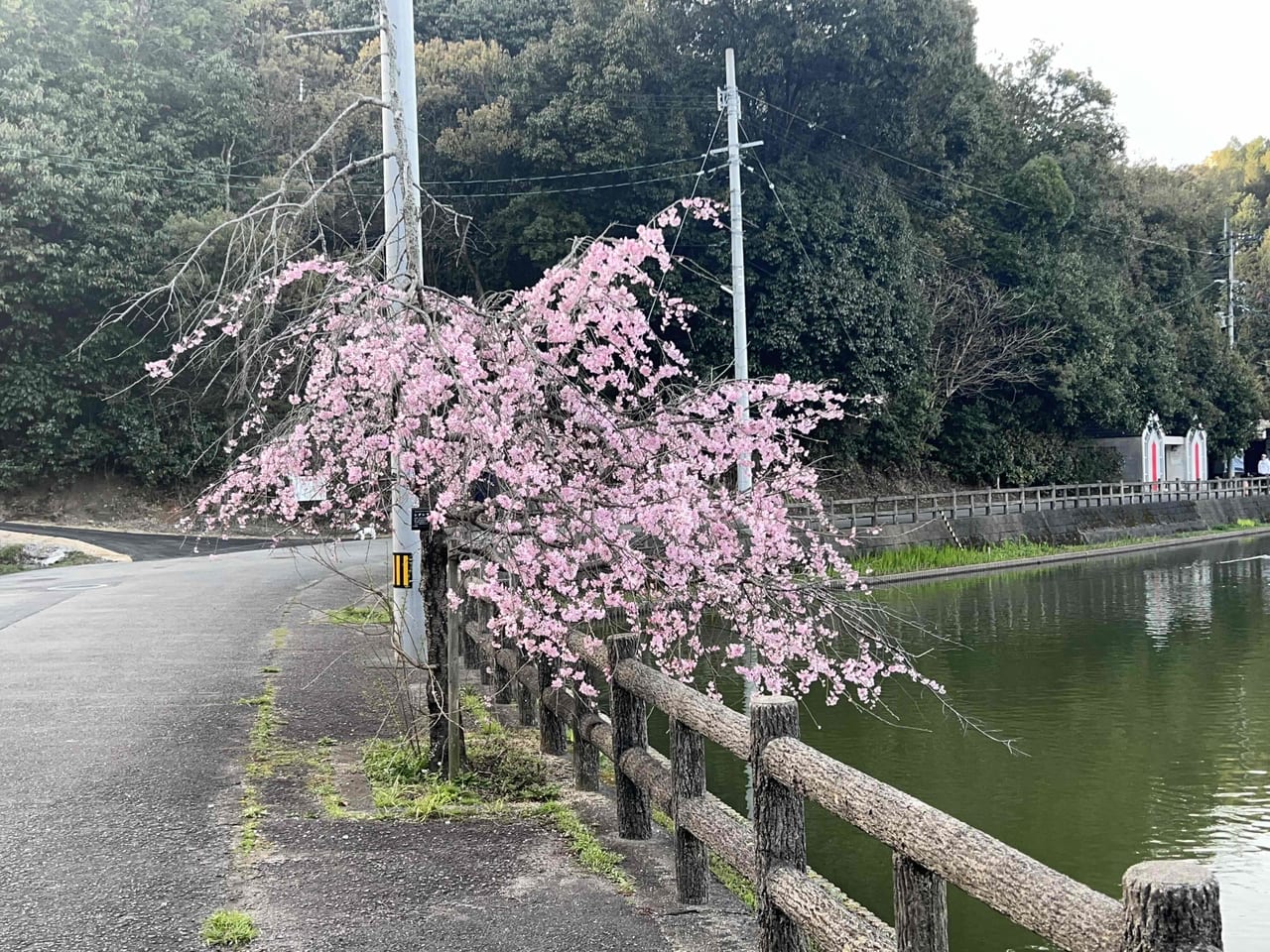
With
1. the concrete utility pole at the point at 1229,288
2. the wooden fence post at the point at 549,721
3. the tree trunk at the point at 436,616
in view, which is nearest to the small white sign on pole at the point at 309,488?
the tree trunk at the point at 436,616

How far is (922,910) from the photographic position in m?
3.17

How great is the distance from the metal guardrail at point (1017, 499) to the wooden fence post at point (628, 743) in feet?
50.9

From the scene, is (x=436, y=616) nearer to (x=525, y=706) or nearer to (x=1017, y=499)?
(x=525, y=706)

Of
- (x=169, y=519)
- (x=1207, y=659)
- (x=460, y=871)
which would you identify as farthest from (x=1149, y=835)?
(x=169, y=519)

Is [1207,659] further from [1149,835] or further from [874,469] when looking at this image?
[874,469]

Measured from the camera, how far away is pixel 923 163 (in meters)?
34.2

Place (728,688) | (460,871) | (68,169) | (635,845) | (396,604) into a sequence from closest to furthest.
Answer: (460,871) → (635,845) → (396,604) → (728,688) → (68,169)

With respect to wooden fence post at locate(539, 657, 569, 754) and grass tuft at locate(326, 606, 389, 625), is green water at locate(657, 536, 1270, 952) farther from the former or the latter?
grass tuft at locate(326, 606, 389, 625)

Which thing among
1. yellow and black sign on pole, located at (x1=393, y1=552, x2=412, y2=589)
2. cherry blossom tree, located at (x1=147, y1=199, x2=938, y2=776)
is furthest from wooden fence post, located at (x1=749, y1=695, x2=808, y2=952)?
yellow and black sign on pole, located at (x1=393, y1=552, x2=412, y2=589)

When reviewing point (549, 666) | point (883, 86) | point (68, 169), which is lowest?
point (549, 666)

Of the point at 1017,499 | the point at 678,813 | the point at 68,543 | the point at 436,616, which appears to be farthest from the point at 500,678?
the point at 1017,499

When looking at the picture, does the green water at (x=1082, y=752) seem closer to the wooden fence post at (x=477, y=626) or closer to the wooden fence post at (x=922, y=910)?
the wooden fence post at (x=477, y=626)

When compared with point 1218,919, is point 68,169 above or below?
above

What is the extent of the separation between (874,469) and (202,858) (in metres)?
31.2
